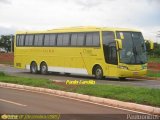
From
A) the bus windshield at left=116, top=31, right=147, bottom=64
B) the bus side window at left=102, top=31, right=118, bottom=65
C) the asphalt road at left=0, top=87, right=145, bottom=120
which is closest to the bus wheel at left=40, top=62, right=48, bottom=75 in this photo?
the bus side window at left=102, top=31, right=118, bottom=65

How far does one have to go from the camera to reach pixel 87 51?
3222cm

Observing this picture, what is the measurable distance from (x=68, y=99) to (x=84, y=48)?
1487cm

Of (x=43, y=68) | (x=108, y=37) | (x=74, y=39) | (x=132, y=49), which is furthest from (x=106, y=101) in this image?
(x=43, y=68)

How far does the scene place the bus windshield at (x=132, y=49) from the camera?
98.9 feet

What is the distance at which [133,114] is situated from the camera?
532 inches

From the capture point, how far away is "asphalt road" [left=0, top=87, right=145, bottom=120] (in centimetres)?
1325

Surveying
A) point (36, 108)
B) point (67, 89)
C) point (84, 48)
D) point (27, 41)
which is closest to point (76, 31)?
point (84, 48)

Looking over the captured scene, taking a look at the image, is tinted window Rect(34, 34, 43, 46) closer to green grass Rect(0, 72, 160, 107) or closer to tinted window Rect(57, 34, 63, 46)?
tinted window Rect(57, 34, 63, 46)

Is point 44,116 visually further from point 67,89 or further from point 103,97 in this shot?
point 67,89

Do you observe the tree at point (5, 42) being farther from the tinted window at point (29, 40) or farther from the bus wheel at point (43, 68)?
the bus wheel at point (43, 68)

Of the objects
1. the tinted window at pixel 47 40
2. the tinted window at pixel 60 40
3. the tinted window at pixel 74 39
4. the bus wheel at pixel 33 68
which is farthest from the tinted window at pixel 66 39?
the bus wheel at pixel 33 68

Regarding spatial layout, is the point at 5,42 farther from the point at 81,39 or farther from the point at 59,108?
the point at 59,108

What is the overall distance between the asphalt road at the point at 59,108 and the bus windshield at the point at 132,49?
1223 cm

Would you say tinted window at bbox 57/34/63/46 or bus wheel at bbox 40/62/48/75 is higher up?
tinted window at bbox 57/34/63/46
